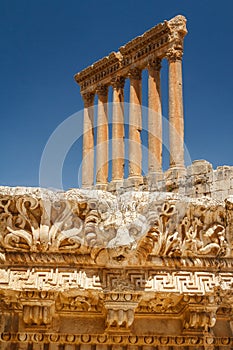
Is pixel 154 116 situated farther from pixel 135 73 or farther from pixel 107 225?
pixel 107 225

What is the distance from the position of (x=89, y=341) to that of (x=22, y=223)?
4.01 ft

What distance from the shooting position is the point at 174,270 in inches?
185

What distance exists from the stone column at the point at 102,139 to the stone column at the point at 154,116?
12.4ft

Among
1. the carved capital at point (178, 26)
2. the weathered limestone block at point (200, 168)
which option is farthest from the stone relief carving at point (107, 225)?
the carved capital at point (178, 26)

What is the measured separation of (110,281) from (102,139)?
27349 millimetres

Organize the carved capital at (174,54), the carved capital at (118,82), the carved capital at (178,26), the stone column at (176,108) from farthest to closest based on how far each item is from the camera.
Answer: the carved capital at (118,82), the carved capital at (174,54), the carved capital at (178,26), the stone column at (176,108)

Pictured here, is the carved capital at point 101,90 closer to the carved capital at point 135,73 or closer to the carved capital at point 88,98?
the carved capital at point 88,98

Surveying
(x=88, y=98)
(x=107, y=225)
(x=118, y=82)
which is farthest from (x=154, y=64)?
(x=107, y=225)

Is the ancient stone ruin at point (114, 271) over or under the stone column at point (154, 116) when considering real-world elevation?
under

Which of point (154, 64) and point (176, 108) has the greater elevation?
point (154, 64)

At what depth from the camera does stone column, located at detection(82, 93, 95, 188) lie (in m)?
31.3

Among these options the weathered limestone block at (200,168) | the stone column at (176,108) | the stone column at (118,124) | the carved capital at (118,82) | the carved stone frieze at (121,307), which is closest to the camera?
the carved stone frieze at (121,307)

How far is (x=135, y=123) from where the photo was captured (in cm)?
2941

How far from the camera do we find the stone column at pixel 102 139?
99.6 feet
